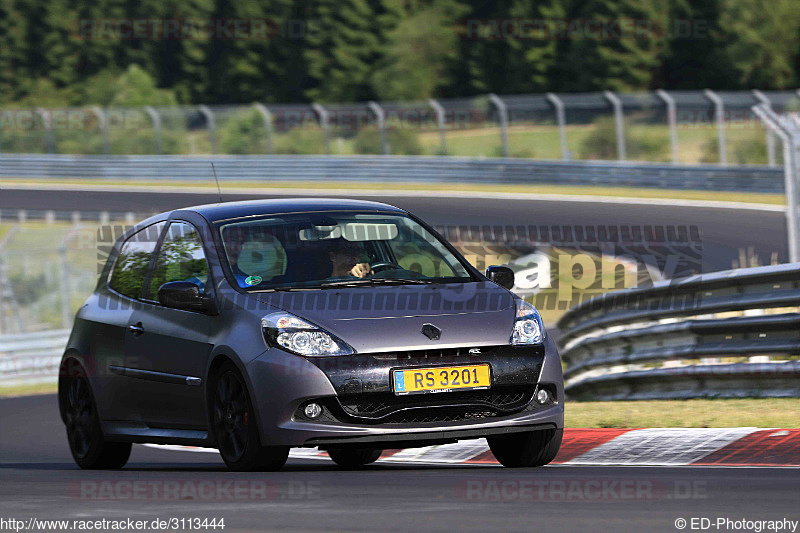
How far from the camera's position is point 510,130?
37.4 metres

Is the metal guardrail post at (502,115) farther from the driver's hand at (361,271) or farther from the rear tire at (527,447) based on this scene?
the rear tire at (527,447)

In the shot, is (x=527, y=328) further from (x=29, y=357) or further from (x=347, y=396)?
(x=29, y=357)

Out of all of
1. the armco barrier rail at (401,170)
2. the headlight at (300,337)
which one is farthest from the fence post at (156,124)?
the headlight at (300,337)

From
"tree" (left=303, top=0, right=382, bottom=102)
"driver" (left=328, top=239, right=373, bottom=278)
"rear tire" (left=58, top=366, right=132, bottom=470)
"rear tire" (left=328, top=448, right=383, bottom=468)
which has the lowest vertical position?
"tree" (left=303, top=0, right=382, bottom=102)

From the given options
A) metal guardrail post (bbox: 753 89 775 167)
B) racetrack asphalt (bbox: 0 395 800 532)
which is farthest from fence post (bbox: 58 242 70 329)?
metal guardrail post (bbox: 753 89 775 167)

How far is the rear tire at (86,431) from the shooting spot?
8.85 metres

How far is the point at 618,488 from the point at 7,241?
19.4 m

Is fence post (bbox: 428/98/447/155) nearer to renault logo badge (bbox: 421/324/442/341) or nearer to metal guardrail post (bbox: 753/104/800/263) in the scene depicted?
metal guardrail post (bbox: 753/104/800/263)

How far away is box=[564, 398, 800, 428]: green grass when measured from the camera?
9.10 metres

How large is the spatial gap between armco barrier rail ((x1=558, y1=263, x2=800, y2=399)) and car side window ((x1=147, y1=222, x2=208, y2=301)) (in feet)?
13.8

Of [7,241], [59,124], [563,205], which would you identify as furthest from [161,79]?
[7,241]

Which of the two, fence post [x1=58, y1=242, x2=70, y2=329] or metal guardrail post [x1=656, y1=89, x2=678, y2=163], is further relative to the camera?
metal guardrail post [x1=656, y1=89, x2=678, y2=163]

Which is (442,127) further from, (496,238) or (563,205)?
(496,238)

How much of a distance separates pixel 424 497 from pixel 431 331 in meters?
1.16
